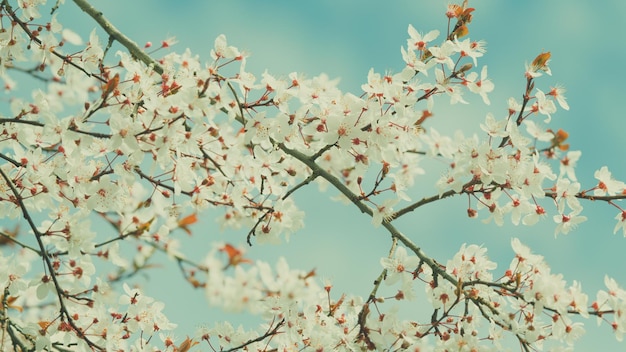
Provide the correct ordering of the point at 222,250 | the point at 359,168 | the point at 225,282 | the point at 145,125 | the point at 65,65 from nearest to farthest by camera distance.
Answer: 1. the point at 222,250
2. the point at 225,282
3. the point at 145,125
4. the point at 359,168
5. the point at 65,65

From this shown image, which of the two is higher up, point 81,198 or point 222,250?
point 81,198

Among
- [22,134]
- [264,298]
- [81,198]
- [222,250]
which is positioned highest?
[22,134]

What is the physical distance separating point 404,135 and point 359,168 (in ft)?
1.13

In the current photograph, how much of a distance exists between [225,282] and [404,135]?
4.68ft

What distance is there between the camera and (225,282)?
3566mm

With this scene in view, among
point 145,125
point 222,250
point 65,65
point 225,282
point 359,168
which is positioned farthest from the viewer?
point 65,65

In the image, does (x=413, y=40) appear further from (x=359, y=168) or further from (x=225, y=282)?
(x=225, y=282)

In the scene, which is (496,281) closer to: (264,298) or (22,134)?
(264,298)

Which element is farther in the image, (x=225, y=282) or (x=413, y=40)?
(x=413, y=40)

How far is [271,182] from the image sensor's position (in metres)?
4.49

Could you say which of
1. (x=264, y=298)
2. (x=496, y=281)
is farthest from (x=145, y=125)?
(x=496, y=281)

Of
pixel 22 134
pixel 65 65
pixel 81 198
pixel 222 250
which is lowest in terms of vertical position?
pixel 222 250

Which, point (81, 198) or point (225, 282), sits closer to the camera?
point (225, 282)

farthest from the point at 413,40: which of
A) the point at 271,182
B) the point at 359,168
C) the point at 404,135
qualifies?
the point at 271,182
